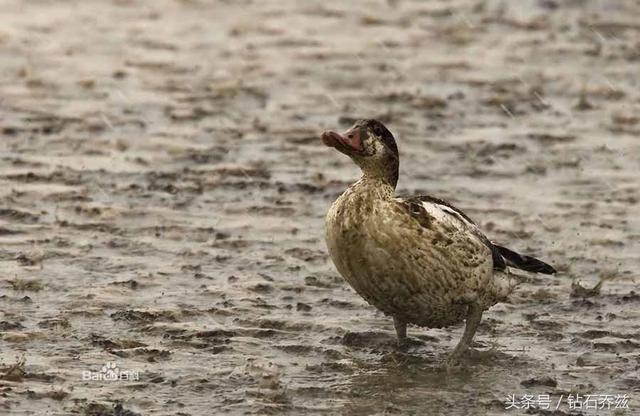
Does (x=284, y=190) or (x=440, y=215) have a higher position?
(x=440, y=215)

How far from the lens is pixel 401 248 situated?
9.07 metres

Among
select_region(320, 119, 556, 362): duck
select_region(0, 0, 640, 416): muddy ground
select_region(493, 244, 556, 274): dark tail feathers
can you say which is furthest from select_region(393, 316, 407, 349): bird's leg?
select_region(493, 244, 556, 274): dark tail feathers

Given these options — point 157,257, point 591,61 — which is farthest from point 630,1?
point 157,257

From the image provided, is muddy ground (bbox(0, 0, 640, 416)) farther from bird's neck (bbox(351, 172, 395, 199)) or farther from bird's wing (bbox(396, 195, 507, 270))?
bird's neck (bbox(351, 172, 395, 199))

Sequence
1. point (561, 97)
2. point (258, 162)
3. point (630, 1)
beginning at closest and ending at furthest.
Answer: point (258, 162)
point (561, 97)
point (630, 1)

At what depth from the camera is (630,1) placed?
2295cm

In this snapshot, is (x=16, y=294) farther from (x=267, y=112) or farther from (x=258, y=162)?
(x=267, y=112)

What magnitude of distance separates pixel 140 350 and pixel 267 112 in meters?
7.48

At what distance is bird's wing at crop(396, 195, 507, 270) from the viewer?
30.3 feet

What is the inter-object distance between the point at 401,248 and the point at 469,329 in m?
0.77

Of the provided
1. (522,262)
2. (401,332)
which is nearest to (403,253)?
(401,332)

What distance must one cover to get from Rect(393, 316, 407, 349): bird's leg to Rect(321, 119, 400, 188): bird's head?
0.86 metres

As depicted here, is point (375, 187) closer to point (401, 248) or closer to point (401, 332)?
point (401, 248)

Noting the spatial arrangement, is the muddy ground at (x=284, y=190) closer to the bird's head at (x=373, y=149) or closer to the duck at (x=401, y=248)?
the duck at (x=401, y=248)
